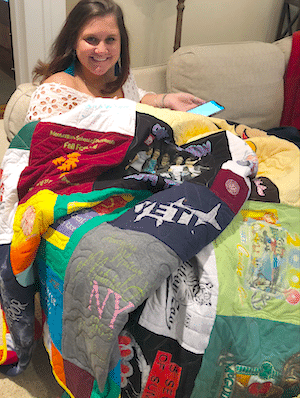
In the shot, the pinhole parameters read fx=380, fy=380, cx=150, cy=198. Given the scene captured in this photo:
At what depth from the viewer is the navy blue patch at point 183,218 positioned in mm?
814

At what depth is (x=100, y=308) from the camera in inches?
30.9

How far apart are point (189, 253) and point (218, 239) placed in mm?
105

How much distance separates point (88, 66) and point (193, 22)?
1.19 m

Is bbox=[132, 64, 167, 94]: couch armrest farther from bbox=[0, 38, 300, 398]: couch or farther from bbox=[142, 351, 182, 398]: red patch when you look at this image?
bbox=[142, 351, 182, 398]: red patch

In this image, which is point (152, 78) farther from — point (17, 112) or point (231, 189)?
point (231, 189)

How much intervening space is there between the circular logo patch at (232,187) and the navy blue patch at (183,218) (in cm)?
5

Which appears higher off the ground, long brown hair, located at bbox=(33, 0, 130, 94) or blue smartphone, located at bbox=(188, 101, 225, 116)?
long brown hair, located at bbox=(33, 0, 130, 94)

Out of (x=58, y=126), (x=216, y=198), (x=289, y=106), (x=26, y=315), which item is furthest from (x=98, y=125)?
(x=289, y=106)

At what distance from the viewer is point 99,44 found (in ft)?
4.83

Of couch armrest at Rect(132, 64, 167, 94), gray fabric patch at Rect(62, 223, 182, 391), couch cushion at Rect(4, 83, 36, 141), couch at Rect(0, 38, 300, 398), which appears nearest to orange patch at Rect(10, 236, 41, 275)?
couch at Rect(0, 38, 300, 398)

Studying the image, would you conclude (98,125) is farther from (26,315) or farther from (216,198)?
(26,315)

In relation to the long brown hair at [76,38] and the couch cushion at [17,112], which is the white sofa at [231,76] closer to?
the long brown hair at [76,38]


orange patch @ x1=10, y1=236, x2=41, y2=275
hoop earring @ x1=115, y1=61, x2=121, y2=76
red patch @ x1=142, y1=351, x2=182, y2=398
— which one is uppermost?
hoop earring @ x1=115, y1=61, x2=121, y2=76

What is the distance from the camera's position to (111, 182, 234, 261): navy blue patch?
814 millimetres
